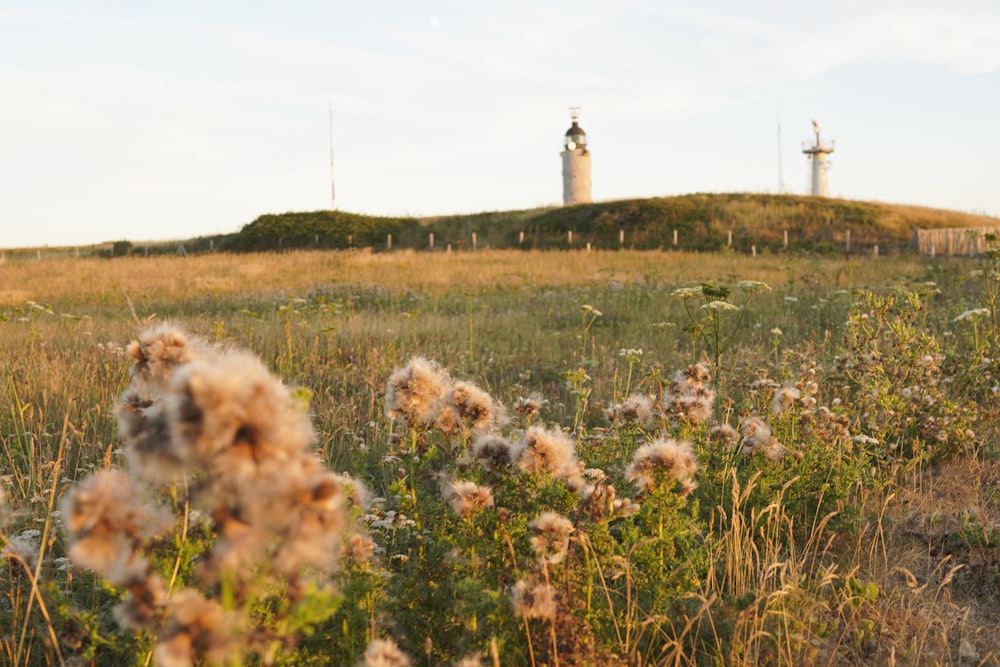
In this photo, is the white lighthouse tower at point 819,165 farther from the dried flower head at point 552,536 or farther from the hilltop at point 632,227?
the dried flower head at point 552,536

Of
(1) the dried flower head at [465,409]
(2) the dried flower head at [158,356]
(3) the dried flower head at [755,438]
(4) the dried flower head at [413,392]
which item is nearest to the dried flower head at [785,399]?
(3) the dried flower head at [755,438]

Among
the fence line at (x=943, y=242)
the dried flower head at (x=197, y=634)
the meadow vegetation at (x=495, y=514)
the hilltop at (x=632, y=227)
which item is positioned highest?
the hilltop at (x=632, y=227)

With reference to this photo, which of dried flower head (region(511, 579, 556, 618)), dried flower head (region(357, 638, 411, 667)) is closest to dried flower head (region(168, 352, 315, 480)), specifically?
dried flower head (region(357, 638, 411, 667))

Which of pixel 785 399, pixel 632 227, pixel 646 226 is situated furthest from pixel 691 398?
pixel 632 227

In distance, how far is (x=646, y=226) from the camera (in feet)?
141

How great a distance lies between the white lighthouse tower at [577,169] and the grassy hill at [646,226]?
5.41 meters

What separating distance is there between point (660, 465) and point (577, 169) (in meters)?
52.4

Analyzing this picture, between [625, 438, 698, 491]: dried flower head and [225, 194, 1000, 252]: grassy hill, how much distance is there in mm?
37023

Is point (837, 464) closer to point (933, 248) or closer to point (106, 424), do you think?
point (106, 424)

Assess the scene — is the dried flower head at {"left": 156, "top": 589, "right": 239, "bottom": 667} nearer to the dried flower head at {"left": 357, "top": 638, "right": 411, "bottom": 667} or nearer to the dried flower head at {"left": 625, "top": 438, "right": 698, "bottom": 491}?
the dried flower head at {"left": 357, "top": 638, "right": 411, "bottom": 667}

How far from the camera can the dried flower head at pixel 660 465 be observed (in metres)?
2.38

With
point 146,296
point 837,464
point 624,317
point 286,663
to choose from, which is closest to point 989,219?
point 624,317

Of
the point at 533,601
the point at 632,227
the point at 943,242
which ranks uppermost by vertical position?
the point at 632,227

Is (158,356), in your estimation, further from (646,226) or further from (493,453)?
(646,226)
